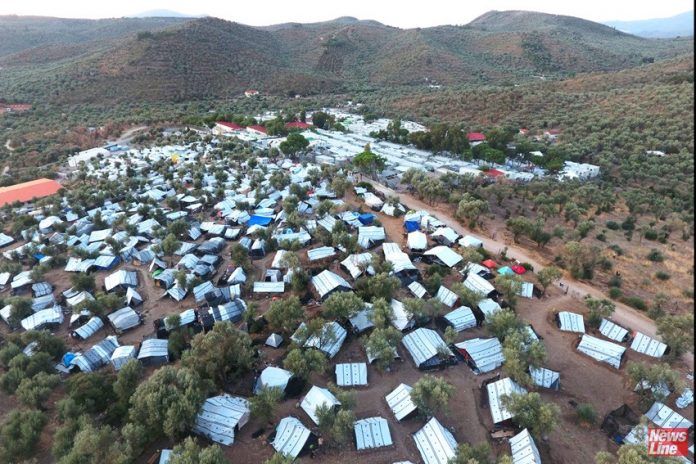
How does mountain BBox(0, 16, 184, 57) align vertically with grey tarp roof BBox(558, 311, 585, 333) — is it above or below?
above

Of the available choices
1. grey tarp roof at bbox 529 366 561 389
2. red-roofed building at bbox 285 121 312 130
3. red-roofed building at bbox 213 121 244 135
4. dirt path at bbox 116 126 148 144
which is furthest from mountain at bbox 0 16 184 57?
grey tarp roof at bbox 529 366 561 389

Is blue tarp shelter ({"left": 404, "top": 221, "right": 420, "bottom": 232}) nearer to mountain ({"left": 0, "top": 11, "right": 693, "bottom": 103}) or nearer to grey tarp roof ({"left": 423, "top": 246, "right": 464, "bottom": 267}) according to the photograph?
grey tarp roof ({"left": 423, "top": 246, "right": 464, "bottom": 267})

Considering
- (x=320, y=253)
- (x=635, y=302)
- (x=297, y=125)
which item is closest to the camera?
(x=635, y=302)

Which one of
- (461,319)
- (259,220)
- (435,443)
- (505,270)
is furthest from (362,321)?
(259,220)

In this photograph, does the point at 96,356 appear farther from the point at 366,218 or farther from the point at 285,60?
the point at 285,60

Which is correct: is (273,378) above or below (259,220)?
below

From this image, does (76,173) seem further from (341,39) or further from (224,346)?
(341,39)
